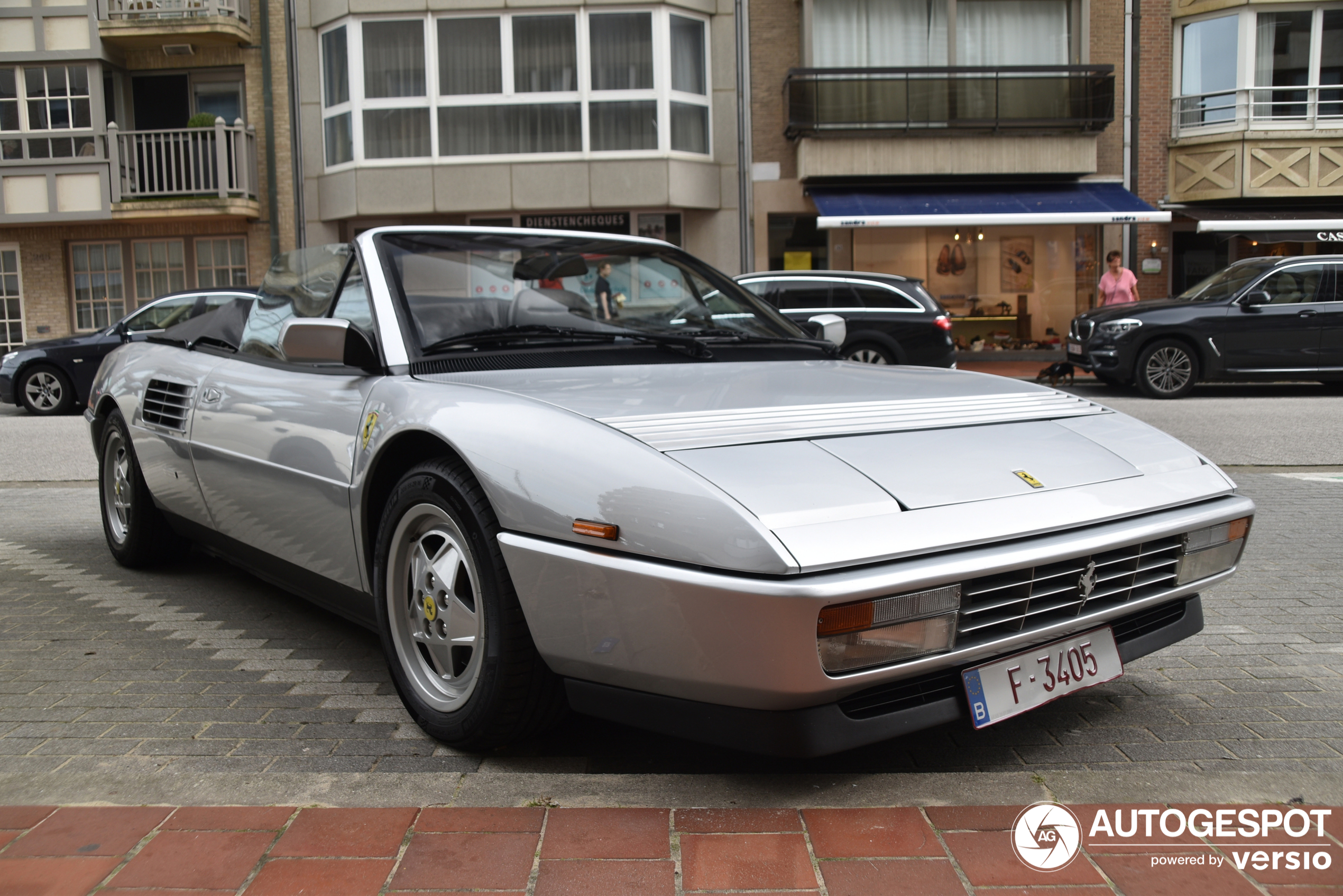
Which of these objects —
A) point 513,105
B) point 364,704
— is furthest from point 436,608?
point 513,105

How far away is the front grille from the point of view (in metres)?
2.33

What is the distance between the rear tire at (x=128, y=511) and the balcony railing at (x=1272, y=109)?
67.8 feet

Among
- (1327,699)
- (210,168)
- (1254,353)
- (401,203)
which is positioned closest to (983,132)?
(1254,353)

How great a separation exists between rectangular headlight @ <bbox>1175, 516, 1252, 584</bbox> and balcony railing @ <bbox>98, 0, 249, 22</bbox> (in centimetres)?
2123

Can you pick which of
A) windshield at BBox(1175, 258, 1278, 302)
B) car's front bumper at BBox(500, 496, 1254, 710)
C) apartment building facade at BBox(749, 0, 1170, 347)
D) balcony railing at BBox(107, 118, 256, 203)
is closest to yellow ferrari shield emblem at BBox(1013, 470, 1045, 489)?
car's front bumper at BBox(500, 496, 1254, 710)

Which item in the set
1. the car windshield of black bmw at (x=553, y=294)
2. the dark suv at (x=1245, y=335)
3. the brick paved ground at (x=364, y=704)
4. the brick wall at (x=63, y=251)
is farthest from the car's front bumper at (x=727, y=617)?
the brick wall at (x=63, y=251)

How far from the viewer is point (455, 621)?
9.14ft

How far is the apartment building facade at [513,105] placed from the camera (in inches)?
772

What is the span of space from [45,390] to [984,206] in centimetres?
1473

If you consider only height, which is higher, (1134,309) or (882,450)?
(1134,309)

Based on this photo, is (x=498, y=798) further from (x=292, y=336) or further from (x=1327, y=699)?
(x=1327, y=699)

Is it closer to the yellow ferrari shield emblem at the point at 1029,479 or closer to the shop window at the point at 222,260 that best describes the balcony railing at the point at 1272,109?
the shop window at the point at 222,260

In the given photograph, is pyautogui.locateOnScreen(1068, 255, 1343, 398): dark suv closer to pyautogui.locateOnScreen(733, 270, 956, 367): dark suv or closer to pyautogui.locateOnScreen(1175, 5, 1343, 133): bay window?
pyautogui.locateOnScreen(733, 270, 956, 367): dark suv

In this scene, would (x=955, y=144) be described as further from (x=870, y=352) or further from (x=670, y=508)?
(x=670, y=508)
